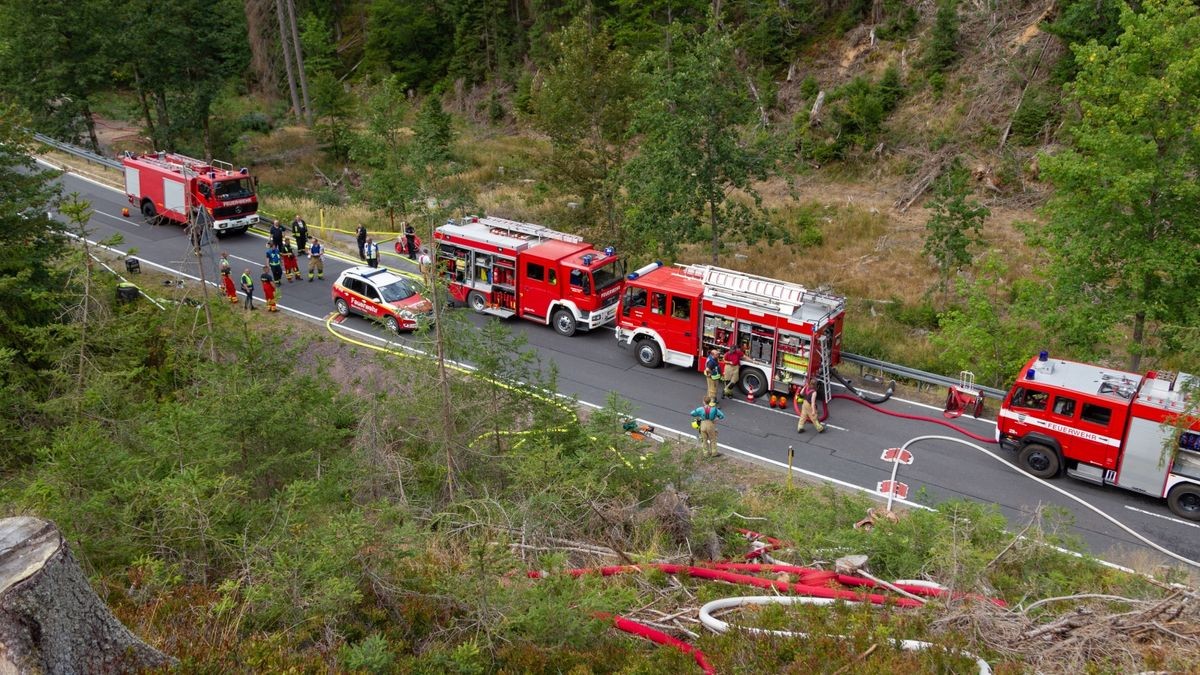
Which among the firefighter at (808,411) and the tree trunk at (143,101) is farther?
the tree trunk at (143,101)

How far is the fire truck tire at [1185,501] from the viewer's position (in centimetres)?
1539

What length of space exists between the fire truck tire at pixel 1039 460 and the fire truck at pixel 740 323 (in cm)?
424

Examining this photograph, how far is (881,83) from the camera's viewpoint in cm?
3906

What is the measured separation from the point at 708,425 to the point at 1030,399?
6.21 meters

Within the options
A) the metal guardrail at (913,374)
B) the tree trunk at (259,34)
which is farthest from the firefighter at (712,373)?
the tree trunk at (259,34)

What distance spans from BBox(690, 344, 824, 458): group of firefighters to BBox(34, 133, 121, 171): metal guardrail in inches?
1165

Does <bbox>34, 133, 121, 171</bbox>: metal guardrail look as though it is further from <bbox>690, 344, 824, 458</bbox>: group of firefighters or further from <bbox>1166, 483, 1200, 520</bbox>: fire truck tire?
<bbox>1166, 483, 1200, 520</bbox>: fire truck tire

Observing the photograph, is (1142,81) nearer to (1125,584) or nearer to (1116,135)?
(1116,135)

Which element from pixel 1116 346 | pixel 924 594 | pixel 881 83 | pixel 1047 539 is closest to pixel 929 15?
pixel 881 83

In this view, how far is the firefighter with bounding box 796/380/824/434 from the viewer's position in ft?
61.2

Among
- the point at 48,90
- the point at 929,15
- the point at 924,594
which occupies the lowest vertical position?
the point at 924,594

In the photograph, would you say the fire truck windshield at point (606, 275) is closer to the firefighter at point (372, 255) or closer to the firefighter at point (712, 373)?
the firefighter at point (712, 373)

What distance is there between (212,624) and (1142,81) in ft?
59.0

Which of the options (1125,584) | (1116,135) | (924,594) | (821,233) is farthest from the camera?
(821,233)
